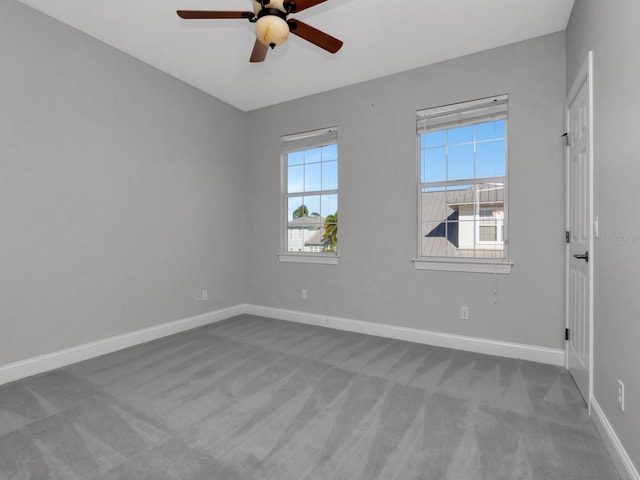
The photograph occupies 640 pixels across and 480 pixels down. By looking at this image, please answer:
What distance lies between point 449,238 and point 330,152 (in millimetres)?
1798

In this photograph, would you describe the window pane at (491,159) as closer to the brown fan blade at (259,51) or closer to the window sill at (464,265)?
the window sill at (464,265)

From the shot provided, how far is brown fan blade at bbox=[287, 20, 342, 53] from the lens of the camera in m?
1.93

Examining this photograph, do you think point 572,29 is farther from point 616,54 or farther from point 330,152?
point 330,152

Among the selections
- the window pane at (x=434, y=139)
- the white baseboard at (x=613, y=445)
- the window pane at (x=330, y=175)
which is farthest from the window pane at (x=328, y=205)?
the white baseboard at (x=613, y=445)

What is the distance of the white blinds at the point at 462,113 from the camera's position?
122 inches

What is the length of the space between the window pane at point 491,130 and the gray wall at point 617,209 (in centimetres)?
102

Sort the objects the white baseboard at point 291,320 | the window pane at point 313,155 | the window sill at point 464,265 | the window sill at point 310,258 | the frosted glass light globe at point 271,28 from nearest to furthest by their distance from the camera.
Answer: the frosted glass light globe at point 271,28 → the white baseboard at point 291,320 → the window sill at point 464,265 → the window sill at point 310,258 → the window pane at point 313,155

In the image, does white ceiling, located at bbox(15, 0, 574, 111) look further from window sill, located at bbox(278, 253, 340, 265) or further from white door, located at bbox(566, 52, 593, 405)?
window sill, located at bbox(278, 253, 340, 265)

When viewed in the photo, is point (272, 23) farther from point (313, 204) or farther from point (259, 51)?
point (313, 204)

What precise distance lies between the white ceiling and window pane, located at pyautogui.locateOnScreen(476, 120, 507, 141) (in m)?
0.70

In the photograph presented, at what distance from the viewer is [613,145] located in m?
1.70

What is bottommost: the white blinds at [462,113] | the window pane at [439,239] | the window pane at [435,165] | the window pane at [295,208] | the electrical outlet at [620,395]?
the electrical outlet at [620,395]

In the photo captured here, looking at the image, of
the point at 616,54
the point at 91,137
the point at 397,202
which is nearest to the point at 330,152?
the point at 397,202

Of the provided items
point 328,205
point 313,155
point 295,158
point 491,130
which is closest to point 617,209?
point 491,130
